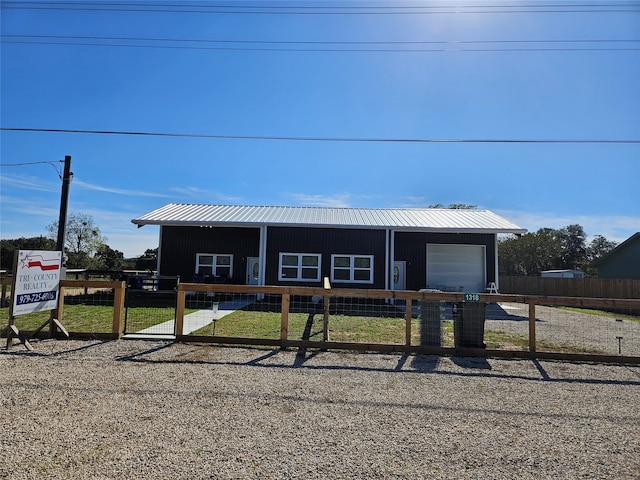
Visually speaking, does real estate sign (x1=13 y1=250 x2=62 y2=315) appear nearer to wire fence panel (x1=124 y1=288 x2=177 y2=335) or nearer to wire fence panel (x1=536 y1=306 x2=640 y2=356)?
wire fence panel (x1=124 y1=288 x2=177 y2=335)

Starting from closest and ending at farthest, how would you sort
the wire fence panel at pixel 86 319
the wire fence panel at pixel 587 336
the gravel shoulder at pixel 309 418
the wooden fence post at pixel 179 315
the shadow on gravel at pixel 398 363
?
the gravel shoulder at pixel 309 418 → the shadow on gravel at pixel 398 363 → the wooden fence post at pixel 179 315 → the wire fence panel at pixel 587 336 → the wire fence panel at pixel 86 319

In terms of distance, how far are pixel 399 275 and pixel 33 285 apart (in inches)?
608

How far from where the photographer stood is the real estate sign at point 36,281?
6496 millimetres

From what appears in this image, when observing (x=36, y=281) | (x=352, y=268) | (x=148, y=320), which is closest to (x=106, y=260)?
(x=352, y=268)

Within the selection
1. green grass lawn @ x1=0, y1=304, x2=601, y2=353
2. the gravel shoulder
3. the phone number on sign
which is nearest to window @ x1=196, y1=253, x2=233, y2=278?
green grass lawn @ x1=0, y1=304, x2=601, y2=353

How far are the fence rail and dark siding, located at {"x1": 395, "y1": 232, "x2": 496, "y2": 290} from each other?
5.45 m

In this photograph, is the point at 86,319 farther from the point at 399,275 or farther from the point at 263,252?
the point at 399,275

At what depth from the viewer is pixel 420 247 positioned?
1897 cm

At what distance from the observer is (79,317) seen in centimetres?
1056

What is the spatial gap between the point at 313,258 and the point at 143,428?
1448 centimetres

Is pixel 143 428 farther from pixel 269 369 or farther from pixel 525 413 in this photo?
pixel 525 413

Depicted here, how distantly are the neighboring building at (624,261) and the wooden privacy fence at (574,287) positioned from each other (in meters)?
8.82

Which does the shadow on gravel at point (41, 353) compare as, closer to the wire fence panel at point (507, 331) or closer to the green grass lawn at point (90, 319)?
the green grass lawn at point (90, 319)

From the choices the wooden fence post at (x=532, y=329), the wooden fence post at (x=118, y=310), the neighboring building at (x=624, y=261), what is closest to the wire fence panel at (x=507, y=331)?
the wooden fence post at (x=532, y=329)
